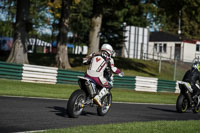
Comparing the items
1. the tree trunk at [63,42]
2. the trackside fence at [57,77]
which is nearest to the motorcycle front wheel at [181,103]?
the trackside fence at [57,77]

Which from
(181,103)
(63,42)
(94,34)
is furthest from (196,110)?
(94,34)

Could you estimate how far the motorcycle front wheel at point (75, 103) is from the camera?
8.74m

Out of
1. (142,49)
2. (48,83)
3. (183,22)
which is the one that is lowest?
(48,83)

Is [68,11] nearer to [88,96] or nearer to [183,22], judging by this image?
[88,96]

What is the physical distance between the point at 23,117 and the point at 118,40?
30130 millimetres

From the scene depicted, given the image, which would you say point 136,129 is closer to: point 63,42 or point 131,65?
point 63,42

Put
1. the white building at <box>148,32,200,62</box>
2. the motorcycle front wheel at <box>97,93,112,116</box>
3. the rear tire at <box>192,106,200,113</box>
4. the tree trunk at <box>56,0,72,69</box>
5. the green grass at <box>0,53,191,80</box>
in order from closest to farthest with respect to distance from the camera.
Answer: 1. the motorcycle front wheel at <box>97,93,112,116</box>
2. the rear tire at <box>192,106,200,113</box>
3. the tree trunk at <box>56,0,72,69</box>
4. the green grass at <box>0,53,191,80</box>
5. the white building at <box>148,32,200,62</box>

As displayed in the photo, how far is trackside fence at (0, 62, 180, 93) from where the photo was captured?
19.9m

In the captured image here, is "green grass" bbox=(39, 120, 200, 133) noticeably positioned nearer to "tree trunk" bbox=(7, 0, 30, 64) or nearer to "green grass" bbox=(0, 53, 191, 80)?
"tree trunk" bbox=(7, 0, 30, 64)

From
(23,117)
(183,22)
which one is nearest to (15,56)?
(23,117)

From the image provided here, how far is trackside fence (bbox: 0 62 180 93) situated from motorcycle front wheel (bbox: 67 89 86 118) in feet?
37.2

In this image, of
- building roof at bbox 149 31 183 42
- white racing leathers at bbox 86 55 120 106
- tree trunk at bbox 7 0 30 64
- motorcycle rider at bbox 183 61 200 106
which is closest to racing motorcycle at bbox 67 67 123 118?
white racing leathers at bbox 86 55 120 106

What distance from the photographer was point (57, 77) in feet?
70.6

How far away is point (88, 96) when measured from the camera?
9344mm
